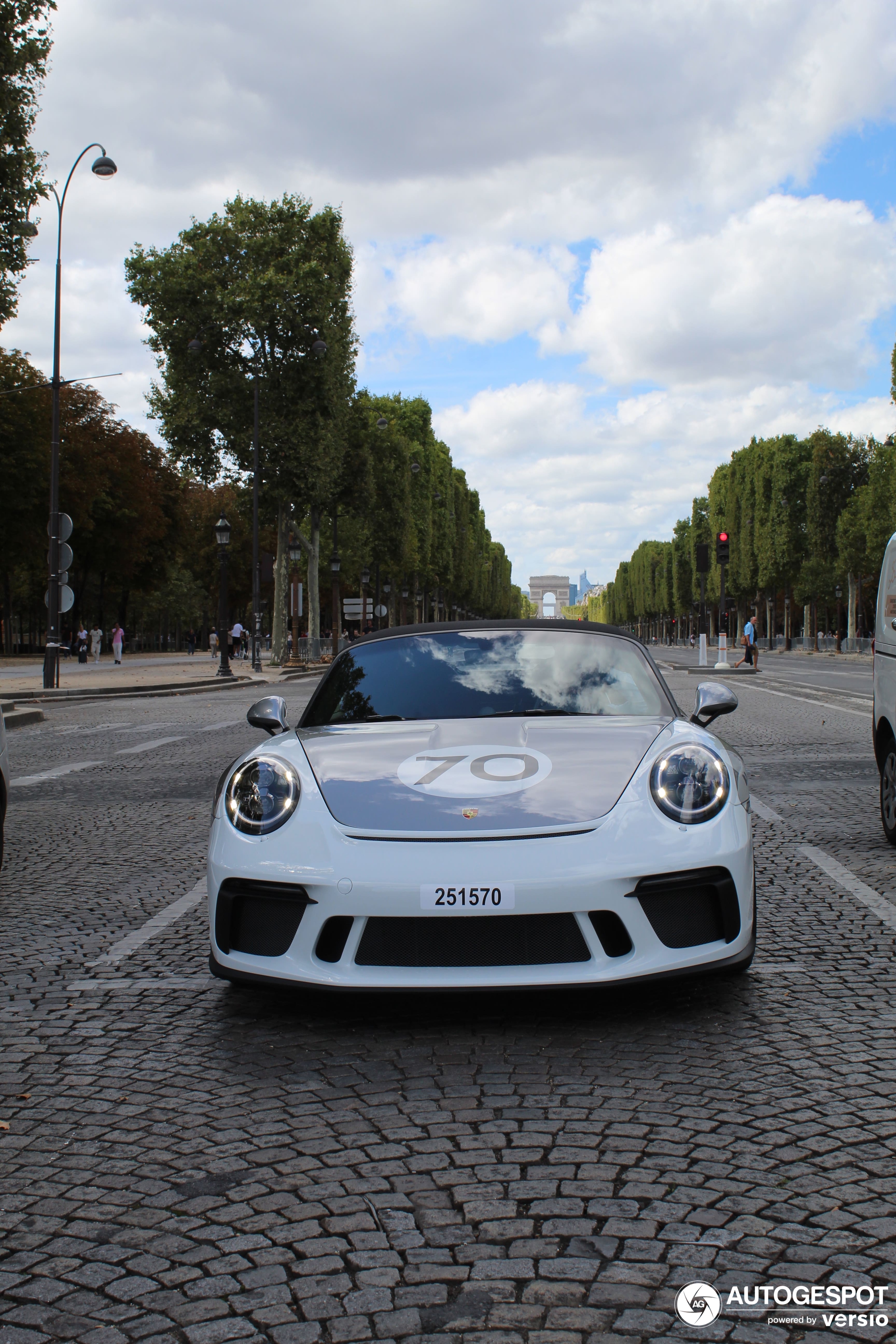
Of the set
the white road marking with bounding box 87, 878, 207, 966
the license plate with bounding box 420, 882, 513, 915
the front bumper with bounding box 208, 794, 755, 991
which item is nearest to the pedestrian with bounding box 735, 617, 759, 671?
the white road marking with bounding box 87, 878, 207, 966

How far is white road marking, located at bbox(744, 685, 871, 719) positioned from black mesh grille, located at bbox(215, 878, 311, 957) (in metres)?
15.1

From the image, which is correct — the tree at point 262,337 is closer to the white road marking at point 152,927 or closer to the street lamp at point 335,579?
the street lamp at point 335,579

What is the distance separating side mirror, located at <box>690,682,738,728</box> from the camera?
16.1 ft

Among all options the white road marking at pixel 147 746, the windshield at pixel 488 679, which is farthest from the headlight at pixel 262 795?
the white road marking at pixel 147 746

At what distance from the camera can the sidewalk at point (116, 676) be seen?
27922mm

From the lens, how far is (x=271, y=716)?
199 inches

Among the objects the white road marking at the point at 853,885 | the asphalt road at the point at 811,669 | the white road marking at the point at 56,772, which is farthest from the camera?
the asphalt road at the point at 811,669

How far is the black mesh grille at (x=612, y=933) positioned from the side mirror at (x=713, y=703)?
4.41ft

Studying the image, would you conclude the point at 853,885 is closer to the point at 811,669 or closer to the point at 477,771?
Answer: the point at 477,771

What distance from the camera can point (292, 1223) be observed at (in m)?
2.58

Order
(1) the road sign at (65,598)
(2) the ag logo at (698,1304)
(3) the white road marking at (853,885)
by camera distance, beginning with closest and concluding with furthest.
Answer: (2) the ag logo at (698,1304), (3) the white road marking at (853,885), (1) the road sign at (65,598)

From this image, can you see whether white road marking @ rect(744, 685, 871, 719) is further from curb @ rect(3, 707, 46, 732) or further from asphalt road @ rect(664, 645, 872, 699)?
curb @ rect(3, 707, 46, 732)

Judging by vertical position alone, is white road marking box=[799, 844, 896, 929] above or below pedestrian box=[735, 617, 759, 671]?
below

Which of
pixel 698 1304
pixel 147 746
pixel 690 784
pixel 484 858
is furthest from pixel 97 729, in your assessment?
pixel 698 1304
